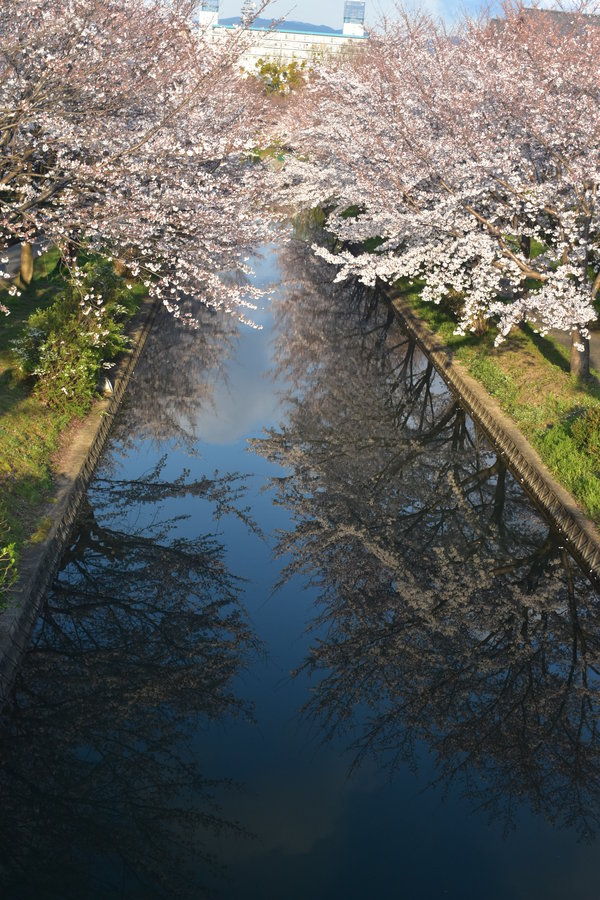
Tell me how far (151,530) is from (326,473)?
3.99 meters

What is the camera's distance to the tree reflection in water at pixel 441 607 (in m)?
9.37

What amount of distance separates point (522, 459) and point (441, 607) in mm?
4965

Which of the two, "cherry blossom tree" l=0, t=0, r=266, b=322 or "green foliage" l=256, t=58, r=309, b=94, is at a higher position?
"green foliage" l=256, t=58, r=309, b=94

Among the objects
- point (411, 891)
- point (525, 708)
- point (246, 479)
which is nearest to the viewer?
point (411, 891)

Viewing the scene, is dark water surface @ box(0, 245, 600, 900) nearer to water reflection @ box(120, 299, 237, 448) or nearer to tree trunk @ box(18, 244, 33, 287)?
water reflection @ box(120, 299, 237, 448)

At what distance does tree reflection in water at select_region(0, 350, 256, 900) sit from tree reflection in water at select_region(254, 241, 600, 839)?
144cm

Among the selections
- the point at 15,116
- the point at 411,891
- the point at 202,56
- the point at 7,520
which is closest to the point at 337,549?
the point at 7,520

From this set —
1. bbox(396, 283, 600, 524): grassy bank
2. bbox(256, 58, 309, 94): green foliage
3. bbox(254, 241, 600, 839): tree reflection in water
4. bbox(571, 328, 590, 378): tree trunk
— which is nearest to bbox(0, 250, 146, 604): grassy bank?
bbox(254, 241, 600, 839): tree reflection in water

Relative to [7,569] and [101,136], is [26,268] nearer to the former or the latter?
[101,136]

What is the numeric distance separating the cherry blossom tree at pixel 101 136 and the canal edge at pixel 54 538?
9.81ft

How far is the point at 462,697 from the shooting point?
10.2 meters

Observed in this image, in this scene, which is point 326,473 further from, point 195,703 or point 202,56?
point 202,56

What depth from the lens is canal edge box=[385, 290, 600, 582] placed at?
13172mm

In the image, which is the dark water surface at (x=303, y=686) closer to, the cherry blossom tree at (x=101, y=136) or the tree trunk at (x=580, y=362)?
the tree trunk at (x=580, y=362)
